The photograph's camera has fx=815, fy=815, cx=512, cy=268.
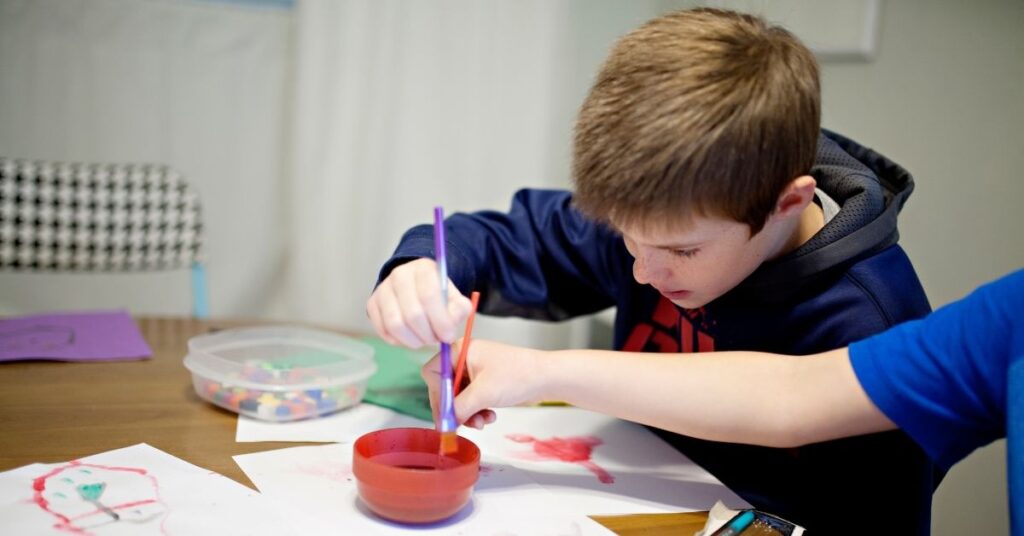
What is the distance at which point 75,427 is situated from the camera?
2.47 feet

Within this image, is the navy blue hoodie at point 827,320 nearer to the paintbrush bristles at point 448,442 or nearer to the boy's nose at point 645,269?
the boy's nose at point 645,269

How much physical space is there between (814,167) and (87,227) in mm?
1217

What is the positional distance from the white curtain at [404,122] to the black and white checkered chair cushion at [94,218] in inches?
11.7

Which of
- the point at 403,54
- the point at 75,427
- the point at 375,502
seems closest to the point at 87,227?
the point at 403,54

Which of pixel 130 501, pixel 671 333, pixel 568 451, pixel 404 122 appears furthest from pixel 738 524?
pixel 404 122

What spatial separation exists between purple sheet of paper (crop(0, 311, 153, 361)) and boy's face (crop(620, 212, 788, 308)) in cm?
64

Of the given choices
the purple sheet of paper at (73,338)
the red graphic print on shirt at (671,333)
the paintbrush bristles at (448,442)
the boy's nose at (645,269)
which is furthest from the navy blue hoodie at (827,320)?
the purple sheet of paper at (73,338)

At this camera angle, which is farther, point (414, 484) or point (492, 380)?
point (492, 380)

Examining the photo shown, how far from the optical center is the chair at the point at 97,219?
1.39 meters

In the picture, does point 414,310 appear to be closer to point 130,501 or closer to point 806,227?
point 130,501

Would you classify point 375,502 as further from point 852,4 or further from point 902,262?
point 852,4

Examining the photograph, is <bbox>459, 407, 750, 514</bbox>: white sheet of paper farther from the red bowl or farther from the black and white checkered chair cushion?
the black and white checkered chair cushion

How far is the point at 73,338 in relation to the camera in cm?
104

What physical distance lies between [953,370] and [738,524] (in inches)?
7.5
